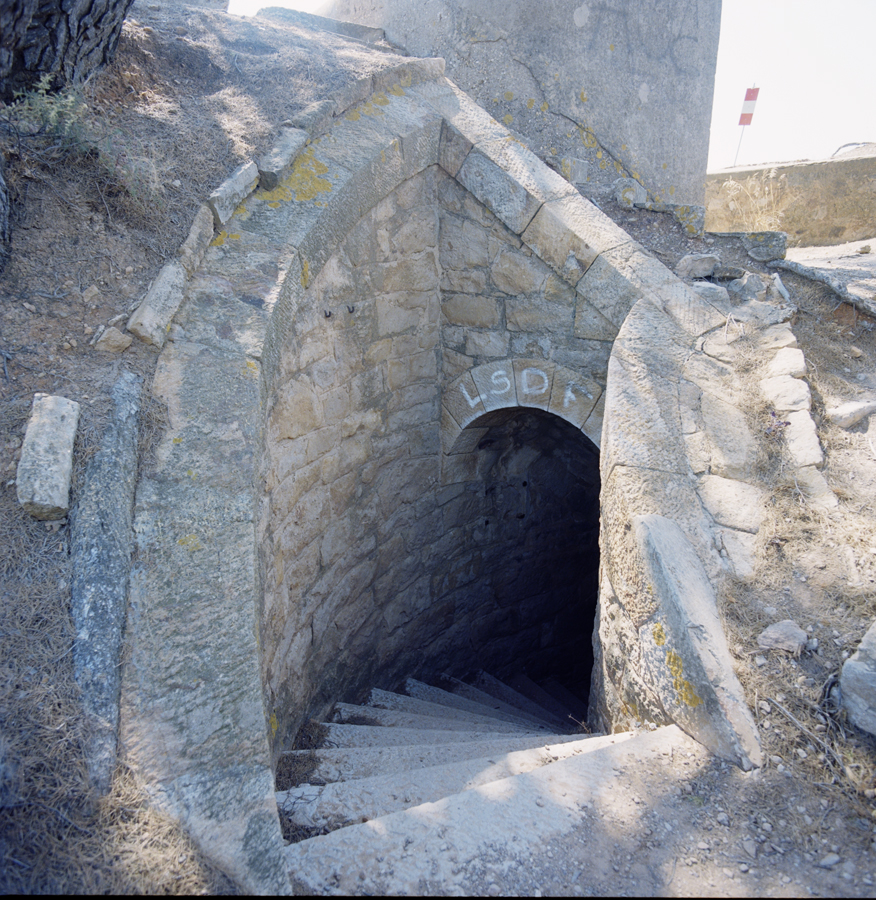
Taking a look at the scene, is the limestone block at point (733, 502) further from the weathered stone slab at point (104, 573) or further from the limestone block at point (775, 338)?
the weathered stone slab at point (104, 573)

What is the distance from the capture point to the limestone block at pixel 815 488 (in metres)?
2.03

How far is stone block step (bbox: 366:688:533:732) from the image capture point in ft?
11.3

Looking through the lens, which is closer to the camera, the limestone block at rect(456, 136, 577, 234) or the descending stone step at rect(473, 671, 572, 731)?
the limestone block at rect(456, 136, 577, 234)

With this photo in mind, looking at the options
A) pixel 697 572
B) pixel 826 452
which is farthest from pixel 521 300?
pixel 697 572

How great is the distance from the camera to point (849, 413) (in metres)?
2.34

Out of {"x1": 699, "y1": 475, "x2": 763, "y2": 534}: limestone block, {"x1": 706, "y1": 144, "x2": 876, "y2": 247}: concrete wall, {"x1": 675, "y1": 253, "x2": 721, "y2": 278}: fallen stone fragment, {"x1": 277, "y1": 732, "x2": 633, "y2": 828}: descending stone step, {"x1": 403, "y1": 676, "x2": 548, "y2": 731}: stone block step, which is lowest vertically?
{"x1": 403, "y1": 676, "x2": 548, "y2": 731}: stone block step

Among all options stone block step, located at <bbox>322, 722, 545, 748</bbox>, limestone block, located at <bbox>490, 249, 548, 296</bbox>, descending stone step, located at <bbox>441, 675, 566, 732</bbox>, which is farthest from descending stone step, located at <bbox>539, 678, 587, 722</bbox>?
limestone block, located at <bbox>490, 249, 548, 296</bbox>

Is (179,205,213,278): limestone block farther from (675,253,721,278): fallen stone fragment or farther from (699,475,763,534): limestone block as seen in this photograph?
(675,253,721,278): fallen stone fragment

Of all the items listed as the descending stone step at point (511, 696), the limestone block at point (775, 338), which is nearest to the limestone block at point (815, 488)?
the limestone block at point (775, 338)

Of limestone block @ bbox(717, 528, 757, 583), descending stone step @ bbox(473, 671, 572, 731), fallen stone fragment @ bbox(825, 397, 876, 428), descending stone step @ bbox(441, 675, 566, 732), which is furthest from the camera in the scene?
descending stone step @ bbox(473, 671, 572, 731)

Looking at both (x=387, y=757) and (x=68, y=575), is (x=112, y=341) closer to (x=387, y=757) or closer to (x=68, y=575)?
(x=68, y=575)

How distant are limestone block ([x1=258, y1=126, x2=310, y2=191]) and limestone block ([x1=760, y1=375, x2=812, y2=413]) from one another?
2237mm

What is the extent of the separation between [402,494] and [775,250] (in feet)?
8.18

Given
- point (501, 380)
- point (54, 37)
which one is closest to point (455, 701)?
point (501, 380)
